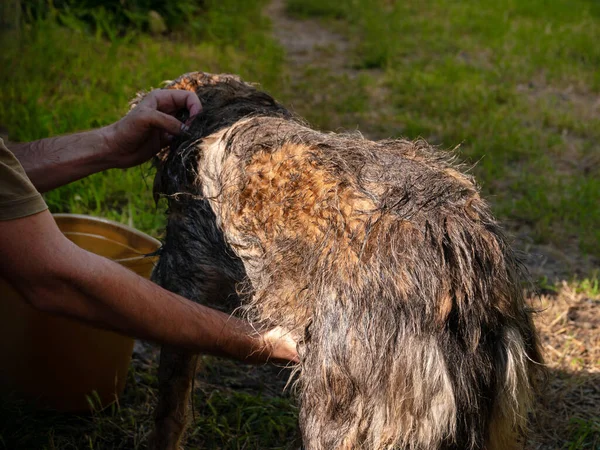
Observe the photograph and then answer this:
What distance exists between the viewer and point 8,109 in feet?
17.0

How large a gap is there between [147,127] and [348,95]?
4.28 m

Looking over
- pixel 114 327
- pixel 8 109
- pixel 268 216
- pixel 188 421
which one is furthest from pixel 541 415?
pixel 8 109

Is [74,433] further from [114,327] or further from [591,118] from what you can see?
[591,118]

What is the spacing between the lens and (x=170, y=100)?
313cm

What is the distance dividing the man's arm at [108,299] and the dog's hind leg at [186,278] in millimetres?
273

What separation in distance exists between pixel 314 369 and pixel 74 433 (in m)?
1.59

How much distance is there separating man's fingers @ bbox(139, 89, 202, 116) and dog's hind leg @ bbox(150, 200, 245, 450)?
0.48 metres

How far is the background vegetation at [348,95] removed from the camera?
3.37m

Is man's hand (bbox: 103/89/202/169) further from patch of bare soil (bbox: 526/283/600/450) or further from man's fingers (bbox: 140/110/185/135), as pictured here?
patch of bare soil (bbox: 526/283/600/450)

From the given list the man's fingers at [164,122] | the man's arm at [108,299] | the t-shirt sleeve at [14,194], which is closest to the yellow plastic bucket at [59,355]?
the man's fingers at [164,122]

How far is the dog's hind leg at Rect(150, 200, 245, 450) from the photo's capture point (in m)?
2.65

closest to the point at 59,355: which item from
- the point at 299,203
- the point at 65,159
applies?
the point at 65,159

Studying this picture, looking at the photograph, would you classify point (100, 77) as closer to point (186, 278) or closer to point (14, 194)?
point (186, 278)

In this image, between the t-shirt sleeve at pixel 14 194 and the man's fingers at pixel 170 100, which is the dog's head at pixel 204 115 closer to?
the man's fingers at pixel 170 100
